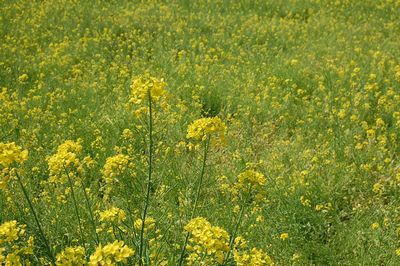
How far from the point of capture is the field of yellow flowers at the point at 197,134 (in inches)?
104

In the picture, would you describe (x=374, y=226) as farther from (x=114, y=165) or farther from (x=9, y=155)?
(x=9, y=155)

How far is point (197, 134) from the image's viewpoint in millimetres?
2293

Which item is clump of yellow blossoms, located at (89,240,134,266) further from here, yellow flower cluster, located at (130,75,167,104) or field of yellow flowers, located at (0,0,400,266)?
yellow flower cluster, located at (130,75,167,104)

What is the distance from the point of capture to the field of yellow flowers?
264 centimetres

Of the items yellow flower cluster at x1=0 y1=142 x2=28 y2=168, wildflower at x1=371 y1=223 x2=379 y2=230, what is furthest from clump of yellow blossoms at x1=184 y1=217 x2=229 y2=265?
wildflower at x1=371 y1=223 x2=379 y2=230

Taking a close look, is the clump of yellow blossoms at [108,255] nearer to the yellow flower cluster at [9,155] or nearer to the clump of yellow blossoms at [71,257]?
the clump of yellow blossoms at [71,257]

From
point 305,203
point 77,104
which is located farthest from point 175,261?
point 77,104

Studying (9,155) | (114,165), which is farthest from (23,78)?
(9,155)

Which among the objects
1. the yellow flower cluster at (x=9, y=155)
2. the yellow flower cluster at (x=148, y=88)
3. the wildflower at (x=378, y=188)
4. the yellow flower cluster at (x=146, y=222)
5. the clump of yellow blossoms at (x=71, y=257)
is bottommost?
the wildflower at (x=378, y=188)

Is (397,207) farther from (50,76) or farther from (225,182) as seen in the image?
(50,76)

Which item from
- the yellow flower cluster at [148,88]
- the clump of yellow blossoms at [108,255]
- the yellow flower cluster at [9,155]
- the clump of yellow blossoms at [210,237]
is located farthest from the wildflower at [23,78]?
the clump of yellow blossoms at [108,255]

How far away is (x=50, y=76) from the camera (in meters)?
6.01

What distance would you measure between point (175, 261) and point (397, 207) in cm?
204

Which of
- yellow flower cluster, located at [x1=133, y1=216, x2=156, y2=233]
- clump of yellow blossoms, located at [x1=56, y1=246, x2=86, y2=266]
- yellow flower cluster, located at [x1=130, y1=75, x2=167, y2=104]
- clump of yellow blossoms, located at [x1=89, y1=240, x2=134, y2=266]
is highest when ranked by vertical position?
yellow flower cluster, located at [x1=130, y1=75, x2=167, y2=104]
